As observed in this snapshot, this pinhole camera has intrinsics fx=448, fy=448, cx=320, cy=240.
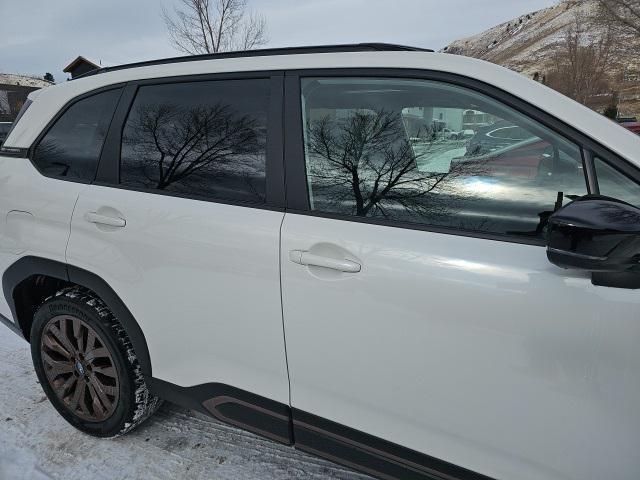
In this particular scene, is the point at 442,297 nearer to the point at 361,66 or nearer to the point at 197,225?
the point at 361,66

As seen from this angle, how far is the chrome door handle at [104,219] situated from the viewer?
75.4 inches

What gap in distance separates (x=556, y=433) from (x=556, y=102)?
0.95 meters

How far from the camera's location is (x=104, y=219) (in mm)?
1953

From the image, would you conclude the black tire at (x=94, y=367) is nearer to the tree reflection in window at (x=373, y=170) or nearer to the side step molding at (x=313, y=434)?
the side step molding at (x=313, y=434)

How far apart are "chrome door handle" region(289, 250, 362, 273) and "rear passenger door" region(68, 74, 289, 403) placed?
0.08 metres

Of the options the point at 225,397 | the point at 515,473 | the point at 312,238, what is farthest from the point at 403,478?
the point at 312,238

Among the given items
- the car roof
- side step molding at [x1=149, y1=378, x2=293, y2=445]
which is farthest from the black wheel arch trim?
the car roof

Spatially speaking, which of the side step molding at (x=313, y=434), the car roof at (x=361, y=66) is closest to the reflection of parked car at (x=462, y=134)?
the car roof at (x=361, y=66)

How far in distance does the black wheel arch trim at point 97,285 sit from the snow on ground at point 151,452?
0.49m

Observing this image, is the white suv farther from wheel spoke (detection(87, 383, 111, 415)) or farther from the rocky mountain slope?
the rocky mountain slope

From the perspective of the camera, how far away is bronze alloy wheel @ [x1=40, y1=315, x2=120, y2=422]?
220 centimetres

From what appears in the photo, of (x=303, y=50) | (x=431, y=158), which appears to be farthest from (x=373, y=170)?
(x=303, y=50)

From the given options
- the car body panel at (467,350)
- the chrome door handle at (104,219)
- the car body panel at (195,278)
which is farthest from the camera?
the chrome door handle at (104,219)

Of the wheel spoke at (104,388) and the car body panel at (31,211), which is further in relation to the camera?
the wheel spoke at (104,388)
